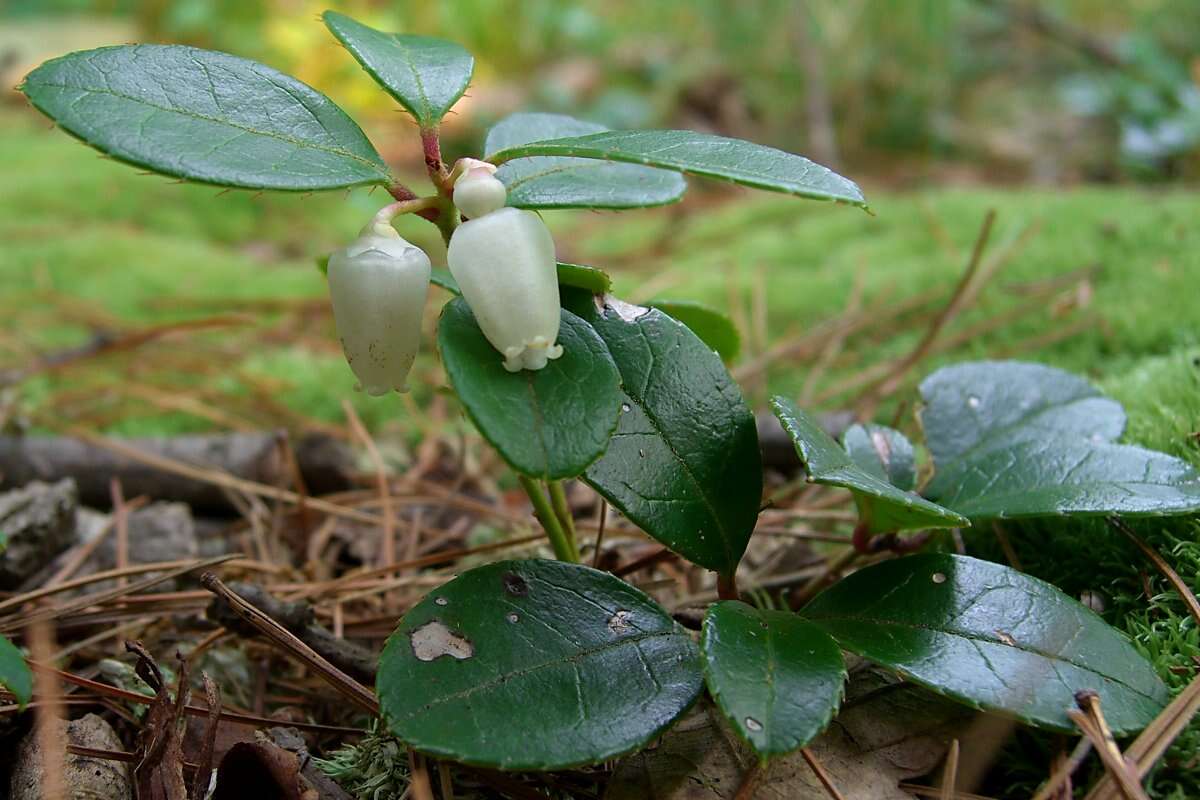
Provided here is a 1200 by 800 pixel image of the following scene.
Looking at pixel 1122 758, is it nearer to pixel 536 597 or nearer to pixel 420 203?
pixel 536 597

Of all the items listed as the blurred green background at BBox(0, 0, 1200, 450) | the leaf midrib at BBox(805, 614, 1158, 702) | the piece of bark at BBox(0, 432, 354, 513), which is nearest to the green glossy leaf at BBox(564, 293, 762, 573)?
the leaf midrib at BBox(805, 614, 1158, 702)

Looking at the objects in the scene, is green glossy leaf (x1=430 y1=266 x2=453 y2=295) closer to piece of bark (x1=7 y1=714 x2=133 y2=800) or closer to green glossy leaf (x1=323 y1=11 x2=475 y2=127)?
green glossy leaf (x1=323 y1=11 x2=475 y2=127)

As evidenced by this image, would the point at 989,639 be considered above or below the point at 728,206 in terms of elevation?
above

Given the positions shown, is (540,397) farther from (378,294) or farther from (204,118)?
(204,118)

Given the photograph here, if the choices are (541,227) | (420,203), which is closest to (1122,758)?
(541,227)

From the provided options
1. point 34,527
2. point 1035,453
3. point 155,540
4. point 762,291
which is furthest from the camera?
point 762,291

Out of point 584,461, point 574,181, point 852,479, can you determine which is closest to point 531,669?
point 584,461
